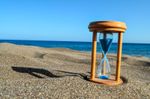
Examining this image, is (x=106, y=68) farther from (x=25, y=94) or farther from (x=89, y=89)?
(x=25, y=94)

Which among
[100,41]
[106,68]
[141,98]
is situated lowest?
[141,98]

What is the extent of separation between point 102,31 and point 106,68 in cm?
135

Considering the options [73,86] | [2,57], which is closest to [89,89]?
[73,86]

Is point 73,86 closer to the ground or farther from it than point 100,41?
closer to the ground

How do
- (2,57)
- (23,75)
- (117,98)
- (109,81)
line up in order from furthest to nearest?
(2,57) < (23,75) < (109,81) < (117,98)

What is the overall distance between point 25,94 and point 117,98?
2.13m

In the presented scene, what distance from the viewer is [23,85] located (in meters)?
6.55

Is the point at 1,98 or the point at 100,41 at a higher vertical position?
the point at 100,41

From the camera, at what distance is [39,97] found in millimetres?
5621

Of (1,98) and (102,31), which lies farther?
(102,31)

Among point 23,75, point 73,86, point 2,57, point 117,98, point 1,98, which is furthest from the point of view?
point 2,57

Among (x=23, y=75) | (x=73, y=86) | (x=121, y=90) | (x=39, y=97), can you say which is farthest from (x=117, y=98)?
(x=23, y=75)

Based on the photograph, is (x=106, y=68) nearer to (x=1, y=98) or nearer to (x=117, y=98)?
(x=117, y=98)

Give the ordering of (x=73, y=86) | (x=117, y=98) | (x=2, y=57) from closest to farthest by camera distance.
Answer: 1. (x=117, y=98)
2. (x=73, y=86)
3. (x=2, y=57)
